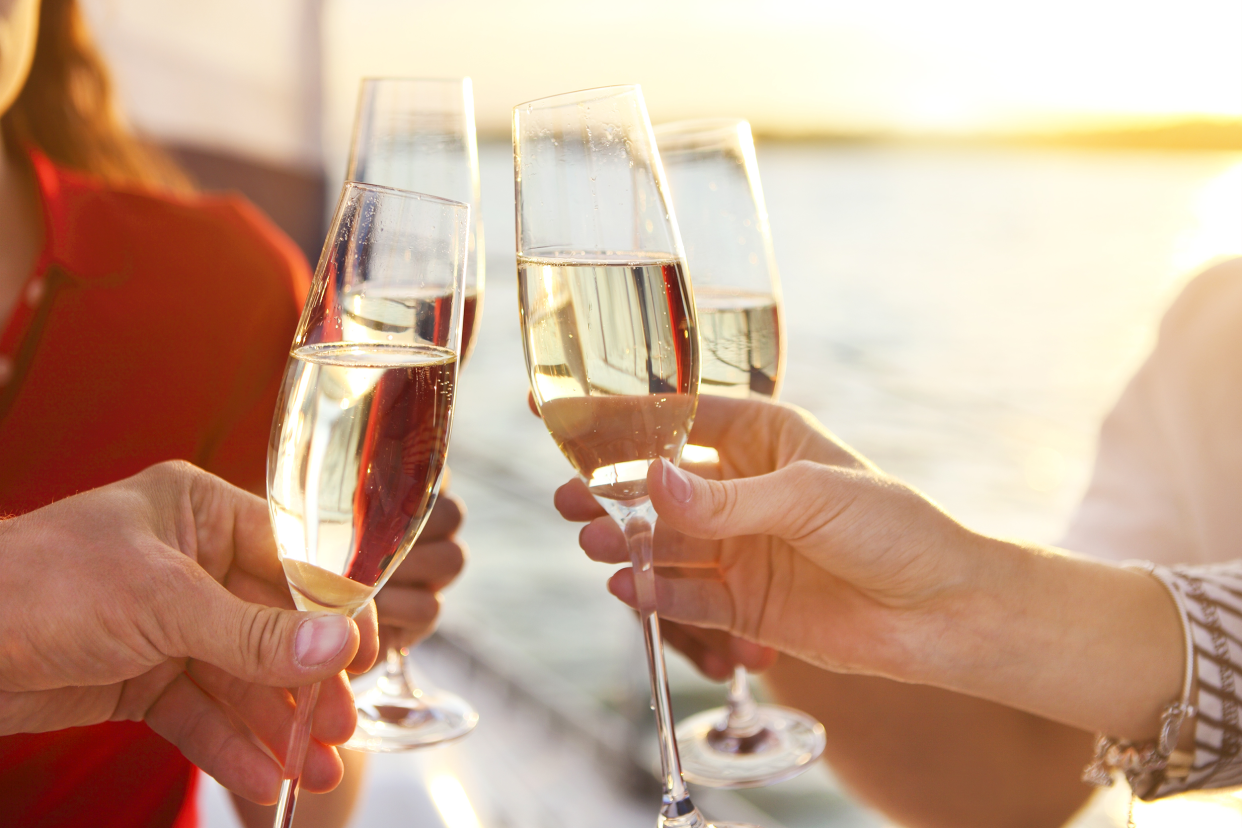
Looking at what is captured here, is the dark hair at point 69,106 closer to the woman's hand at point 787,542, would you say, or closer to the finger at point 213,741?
the finger at point 213,741

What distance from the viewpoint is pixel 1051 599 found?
41.3 inches

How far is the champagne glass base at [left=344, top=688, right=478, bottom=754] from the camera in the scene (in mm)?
1103

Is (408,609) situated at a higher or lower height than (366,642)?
lower

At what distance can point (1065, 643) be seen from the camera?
105cm

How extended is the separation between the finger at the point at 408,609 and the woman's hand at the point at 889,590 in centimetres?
24

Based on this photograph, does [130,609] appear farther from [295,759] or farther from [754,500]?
[754,500]

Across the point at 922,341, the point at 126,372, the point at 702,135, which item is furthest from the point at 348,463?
the point at 922,341

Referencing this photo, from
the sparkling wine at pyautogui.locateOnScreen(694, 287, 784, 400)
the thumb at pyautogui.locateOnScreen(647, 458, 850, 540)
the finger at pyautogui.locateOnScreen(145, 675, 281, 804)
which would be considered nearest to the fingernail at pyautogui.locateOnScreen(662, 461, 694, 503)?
the thumb at pyautogui.locateOnScreen(647, 458, 850, 540)

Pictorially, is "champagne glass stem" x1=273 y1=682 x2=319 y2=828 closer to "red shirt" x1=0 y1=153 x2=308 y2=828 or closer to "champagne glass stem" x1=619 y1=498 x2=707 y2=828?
"champagne glass stem" x1=619 y1=498 x2=707 y2=828

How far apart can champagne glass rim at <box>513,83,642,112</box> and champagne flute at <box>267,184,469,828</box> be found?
0.40 feet

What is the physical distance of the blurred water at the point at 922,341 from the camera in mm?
4391

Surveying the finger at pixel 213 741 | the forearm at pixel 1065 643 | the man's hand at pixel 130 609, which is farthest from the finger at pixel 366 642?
the forearm at pixel 1065 643

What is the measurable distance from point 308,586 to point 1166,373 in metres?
1.53

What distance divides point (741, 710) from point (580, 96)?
0.76 metres
